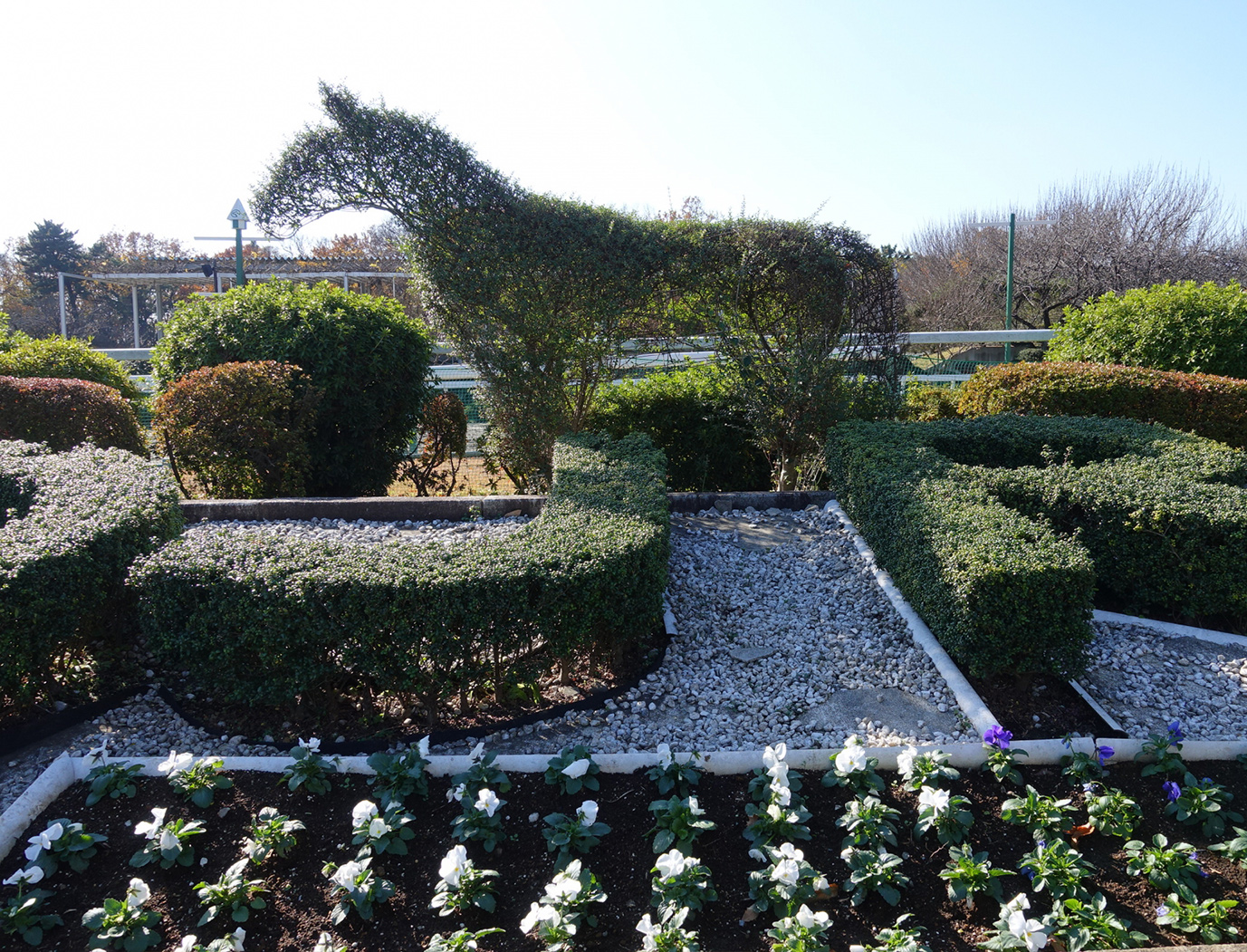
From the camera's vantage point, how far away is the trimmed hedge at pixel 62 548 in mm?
3418

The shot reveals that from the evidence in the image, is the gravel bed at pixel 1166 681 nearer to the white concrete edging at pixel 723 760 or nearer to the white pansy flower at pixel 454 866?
the white concrete edging at pixel 723 760

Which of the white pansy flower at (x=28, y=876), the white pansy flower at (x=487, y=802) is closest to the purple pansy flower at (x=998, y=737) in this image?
the white pansy flower at (x=487, y=802)

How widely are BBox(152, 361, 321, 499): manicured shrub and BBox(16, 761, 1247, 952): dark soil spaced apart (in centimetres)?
423

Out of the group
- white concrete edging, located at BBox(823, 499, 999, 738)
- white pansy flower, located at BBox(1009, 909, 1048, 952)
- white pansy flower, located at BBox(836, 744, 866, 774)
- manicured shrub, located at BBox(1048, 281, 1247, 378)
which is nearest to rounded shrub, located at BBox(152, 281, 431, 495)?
white concrete edging, located at BBox(823, 499, 999, 738)

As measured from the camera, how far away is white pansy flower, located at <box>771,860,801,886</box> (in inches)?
96.2

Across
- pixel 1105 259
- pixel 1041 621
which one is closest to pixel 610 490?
pixel 1041 621

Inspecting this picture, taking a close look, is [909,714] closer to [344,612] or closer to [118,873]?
[344,612]

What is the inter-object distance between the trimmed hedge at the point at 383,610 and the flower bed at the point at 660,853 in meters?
0.49

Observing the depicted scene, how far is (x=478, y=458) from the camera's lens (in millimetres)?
Answer: 10859

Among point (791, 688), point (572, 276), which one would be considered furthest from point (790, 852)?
point (572, 276)

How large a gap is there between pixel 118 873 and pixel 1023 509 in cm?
512

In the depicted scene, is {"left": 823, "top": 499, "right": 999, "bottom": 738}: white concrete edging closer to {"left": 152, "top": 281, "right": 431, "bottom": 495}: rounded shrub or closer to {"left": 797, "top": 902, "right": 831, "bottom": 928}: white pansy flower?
{"left": 797, "top": 902, "right": 831, "bottom": 928}: white pansy flower

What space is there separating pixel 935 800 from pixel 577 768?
1287mm

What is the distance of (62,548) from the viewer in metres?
3.66
